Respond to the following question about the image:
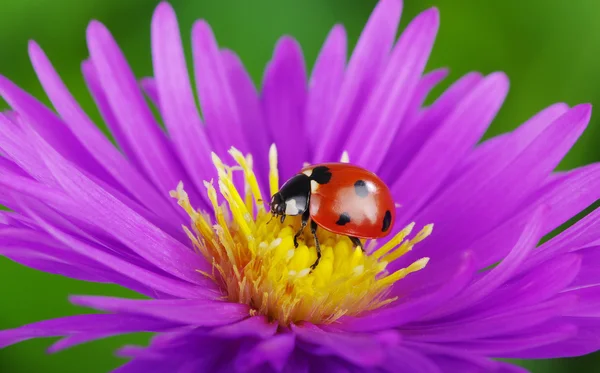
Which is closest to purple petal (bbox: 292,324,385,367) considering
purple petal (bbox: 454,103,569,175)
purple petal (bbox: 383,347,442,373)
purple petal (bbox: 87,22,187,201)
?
purple petal (bbox: 383,347,442,373)

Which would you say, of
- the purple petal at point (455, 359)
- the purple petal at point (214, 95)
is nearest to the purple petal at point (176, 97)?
the purple petal at point (214, 95)

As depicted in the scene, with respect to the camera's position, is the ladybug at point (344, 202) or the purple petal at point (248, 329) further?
the ladybug at point (344, 202)

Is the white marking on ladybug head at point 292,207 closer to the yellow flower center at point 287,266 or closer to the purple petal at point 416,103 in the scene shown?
the yellow flower center at point 287,266

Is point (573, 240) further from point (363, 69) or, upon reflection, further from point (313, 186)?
point (363, 69)

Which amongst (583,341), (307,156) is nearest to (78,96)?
(307,156)

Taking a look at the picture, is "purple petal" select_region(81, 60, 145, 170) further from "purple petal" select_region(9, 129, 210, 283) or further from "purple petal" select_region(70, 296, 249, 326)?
"purple petal" select_region(70, 296, 249, 326)

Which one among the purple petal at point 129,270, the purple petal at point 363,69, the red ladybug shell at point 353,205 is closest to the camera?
the purple petal at point 129,270
